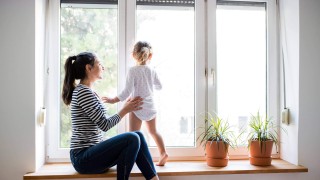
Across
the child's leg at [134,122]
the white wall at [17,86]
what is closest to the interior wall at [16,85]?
the white wall at [17,86]

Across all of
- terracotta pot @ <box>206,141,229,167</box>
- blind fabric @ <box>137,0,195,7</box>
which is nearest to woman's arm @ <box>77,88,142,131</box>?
terracotta pot @ <box>206,141,229,167</box>

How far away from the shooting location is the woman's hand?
2297mm

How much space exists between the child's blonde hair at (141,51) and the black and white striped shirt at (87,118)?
47cm

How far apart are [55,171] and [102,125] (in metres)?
0.52

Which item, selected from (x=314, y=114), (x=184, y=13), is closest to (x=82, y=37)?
(x=184, y=13)

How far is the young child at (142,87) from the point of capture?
8.22 feet

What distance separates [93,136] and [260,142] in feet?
3.99

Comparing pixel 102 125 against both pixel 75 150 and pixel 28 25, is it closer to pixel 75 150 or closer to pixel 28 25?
pixel 75 150

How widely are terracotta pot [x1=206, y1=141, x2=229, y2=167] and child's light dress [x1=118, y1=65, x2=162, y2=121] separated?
19.2 inches

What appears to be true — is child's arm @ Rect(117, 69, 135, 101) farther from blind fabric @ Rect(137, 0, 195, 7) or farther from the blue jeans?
blind fabric @ Rect(137, 0, 195, 7)

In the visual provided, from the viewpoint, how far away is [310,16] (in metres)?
2.56

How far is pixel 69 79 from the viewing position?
2.29 meters

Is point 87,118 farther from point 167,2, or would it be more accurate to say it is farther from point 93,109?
point 167,2

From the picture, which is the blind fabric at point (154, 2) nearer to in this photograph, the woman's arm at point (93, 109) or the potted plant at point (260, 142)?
the woman's arm at point (93, 109)
